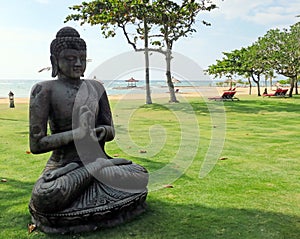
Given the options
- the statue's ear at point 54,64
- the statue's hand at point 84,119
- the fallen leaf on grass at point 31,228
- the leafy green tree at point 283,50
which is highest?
the leafy green tree at point 283,50

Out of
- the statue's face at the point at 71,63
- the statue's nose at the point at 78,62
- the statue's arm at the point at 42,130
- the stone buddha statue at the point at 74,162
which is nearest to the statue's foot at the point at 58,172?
the stone buddha statue at the point at 74,162

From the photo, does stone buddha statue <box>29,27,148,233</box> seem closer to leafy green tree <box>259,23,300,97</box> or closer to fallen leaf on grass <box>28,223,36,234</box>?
fallen leaf on grass <box>28,223,36,234</box>

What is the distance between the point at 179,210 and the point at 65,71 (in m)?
2.29

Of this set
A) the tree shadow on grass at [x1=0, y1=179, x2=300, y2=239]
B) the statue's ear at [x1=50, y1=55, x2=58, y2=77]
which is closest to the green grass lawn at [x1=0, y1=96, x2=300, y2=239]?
the tree shadow on grass at [x1=0, y1=179, x2=300, y2=239]

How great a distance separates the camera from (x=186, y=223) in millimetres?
4016

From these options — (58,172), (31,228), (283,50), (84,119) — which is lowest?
(31,228)

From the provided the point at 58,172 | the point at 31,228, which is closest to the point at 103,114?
the point at 58,172

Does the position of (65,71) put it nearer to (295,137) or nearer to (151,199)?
(151,199)

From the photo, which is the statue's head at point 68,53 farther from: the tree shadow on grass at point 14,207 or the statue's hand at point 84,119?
the tree shadow on grass at point 14,207

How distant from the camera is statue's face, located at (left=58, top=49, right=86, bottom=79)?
4.21 metres

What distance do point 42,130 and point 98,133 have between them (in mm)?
680

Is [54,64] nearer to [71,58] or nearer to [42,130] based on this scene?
[71,58]

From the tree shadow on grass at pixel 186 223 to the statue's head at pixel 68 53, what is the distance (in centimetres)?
190

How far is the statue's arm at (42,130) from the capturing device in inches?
159
